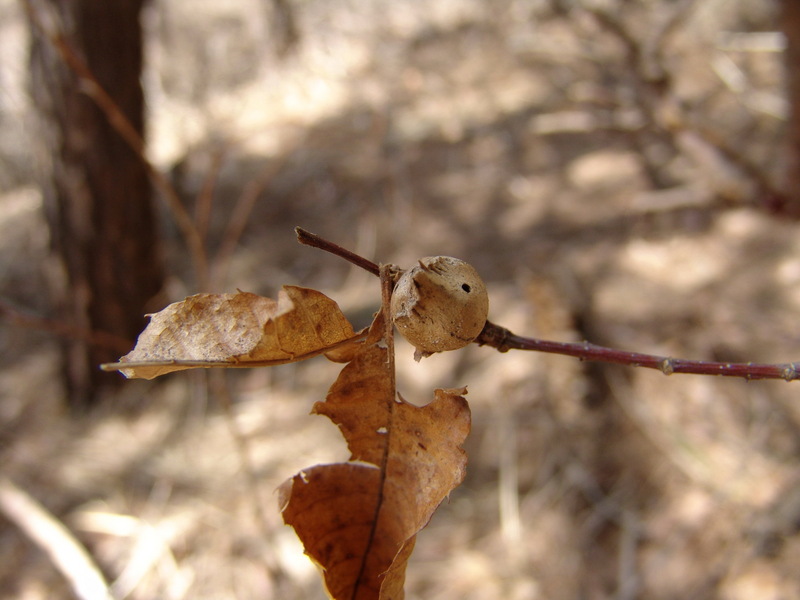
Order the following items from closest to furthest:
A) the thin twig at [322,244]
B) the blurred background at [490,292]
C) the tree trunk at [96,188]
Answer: the thin twig at [322,244], the blurred background at [490,292], the tree trunk at [96,188]

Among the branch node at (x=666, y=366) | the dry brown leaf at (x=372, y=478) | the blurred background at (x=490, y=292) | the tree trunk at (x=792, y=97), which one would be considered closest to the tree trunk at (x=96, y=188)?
the blurred background at (x=490, y=292)

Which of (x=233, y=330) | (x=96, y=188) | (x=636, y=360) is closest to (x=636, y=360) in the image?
(x=636, y=360)

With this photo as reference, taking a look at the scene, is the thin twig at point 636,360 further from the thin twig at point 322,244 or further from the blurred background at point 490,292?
the blurred background at point 490,292

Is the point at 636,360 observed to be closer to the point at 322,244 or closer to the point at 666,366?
the point at 666,366

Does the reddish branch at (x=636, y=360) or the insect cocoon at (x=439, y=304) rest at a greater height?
the insect cocoon at (x=439, y=304)

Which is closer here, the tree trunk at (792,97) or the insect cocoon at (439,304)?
the insect cocoon at (439,304)

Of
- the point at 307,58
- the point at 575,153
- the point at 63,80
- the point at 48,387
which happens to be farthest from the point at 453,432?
the point at 307,58

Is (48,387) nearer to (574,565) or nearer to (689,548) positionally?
(574,565)

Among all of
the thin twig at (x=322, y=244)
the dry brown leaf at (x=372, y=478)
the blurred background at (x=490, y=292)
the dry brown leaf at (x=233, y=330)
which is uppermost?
the thin twig at (x=322, y=244)

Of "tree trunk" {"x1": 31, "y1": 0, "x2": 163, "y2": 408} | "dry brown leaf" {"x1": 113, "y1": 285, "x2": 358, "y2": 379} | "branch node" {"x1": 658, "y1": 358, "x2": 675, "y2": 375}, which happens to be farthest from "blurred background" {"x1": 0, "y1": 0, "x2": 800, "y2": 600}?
"branch node" {"x1": 658, "y1": 358, "x2": 675, "y2": 375}

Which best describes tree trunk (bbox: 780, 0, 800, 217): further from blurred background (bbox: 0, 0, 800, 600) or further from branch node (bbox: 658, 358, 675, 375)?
branch node (bbox: 658, 358, 675, 375)
